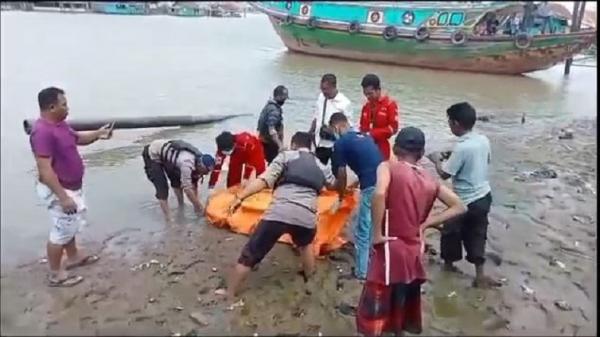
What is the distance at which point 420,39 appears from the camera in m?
24.1

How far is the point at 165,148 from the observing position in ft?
20.3

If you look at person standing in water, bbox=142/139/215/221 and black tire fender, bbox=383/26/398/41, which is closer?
person standing in water, bbox=142/139/215/221

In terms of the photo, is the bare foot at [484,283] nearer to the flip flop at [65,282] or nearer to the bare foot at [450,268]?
the bare foot at [450,268]

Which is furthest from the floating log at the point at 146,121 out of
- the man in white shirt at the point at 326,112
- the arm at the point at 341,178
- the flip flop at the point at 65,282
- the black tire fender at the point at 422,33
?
the black tire fender at the point at 422,33

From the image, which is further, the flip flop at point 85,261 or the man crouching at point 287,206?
the flip flop at point 85,261

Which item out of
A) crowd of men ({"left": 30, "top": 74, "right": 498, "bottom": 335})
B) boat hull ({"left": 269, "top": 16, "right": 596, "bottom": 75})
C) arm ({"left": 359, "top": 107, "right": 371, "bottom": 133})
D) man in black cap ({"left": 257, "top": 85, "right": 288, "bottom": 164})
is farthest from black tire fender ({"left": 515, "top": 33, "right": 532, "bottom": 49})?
crowd of men ({"left": 30, "top": 74, "right": 498, "bottom": 335})

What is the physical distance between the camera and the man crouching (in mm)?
4484

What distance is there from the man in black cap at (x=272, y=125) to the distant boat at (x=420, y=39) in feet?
43.4

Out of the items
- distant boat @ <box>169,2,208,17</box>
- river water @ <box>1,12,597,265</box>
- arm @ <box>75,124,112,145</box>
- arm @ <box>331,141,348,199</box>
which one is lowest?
river water @ <box>1,12,597,265</box>

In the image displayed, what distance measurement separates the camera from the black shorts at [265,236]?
4.48 m

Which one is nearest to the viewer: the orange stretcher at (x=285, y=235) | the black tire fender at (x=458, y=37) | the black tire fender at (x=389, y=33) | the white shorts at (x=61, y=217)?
the white shorts at (x=61, y=217)

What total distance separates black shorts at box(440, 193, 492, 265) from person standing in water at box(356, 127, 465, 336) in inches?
41.8

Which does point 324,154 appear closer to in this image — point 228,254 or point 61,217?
point 228,254

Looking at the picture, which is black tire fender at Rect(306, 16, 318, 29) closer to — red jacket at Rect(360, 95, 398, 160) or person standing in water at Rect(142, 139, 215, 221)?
person standing in water at Rect(142, 139, 215, 221)
